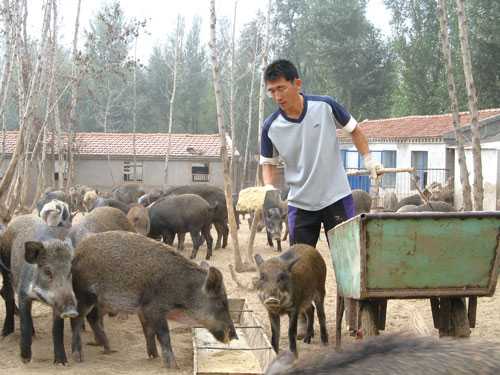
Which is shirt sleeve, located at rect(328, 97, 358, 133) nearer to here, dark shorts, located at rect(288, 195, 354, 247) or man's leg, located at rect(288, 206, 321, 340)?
dark shorts, located at rect(288, 195, 354, 247)

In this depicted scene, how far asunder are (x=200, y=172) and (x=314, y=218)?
117 ft

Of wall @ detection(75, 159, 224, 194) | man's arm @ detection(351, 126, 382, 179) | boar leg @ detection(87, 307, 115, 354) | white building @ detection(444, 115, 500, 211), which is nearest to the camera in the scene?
man's arm @ detection(351, 126, 382, 179)

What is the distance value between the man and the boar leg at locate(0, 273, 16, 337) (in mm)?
3007

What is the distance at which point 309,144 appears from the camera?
6.93 m

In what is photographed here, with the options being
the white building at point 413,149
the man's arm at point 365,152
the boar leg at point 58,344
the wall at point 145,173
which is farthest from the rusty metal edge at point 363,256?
the wall at point 145,173

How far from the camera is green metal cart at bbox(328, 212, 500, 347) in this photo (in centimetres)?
549

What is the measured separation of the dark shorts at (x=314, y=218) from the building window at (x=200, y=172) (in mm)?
34969

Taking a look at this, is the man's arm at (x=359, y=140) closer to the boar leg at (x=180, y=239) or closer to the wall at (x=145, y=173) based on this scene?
the boar leg at (x=180, y=239)

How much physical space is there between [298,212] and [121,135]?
129ft

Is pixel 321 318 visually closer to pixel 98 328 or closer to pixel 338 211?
pixel 338 211

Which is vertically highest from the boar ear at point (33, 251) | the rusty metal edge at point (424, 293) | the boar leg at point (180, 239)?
the boar ear at point (33, 251)

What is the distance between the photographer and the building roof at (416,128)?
31.0 meters

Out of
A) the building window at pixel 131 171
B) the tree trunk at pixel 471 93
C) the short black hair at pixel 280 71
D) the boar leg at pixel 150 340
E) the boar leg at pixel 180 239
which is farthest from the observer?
the building window at pixel 131 171

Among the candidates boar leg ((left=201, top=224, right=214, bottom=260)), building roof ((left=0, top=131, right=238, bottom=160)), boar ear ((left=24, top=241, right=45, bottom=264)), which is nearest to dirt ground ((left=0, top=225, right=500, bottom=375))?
boar ear ((left=24, top=241, right=45, bottom=264))
